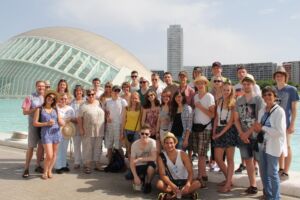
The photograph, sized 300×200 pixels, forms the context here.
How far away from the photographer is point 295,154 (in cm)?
1074

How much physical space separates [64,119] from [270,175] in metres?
3.84

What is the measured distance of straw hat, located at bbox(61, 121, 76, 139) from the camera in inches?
270

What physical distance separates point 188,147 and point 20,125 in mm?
13617

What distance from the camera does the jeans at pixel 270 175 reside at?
4793 mm

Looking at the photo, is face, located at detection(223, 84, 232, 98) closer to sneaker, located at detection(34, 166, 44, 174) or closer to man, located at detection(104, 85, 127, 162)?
man, located at detection(104, 85, 127, 162)

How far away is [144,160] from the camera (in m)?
5.74

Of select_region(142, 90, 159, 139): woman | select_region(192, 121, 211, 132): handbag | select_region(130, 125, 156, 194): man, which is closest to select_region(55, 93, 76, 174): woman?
select_region(142, 90, 159, 139): woman

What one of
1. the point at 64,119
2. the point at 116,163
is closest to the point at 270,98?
the point at 116,163

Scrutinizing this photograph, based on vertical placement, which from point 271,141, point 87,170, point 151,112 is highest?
point 151,112

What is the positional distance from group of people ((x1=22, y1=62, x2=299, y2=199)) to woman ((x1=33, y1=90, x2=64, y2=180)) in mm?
17

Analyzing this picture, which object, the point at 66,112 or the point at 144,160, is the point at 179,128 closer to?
the point at 144,160

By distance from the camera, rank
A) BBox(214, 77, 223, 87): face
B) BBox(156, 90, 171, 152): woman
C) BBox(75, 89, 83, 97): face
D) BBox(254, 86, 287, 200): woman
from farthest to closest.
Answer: BBox(75, 89, 83, 97): face < BBox(214, 77, 223, 87): face < BBox(156, 90, 171, 152): woman < BBox(254, 86, 287, 200): woman

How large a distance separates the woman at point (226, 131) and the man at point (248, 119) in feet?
0.38

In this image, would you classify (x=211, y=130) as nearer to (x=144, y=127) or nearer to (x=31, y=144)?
(x=144, y=127)
